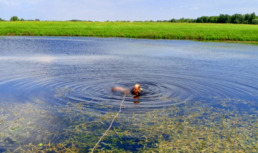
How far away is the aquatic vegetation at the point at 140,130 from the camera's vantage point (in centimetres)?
816

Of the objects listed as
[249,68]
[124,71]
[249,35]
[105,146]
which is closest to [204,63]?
[249,68]

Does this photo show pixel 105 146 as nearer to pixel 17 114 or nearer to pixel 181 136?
pixel 181 136

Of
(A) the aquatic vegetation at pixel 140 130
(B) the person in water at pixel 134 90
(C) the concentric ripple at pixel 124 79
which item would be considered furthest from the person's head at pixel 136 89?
(A) the aquatic vegetation at pixel 140 130

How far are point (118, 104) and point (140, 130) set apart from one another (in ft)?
9.45

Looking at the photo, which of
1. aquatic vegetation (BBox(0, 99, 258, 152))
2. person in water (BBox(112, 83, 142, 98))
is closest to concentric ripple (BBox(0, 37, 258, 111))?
person in water (BBox(112, 83, 142, 98))

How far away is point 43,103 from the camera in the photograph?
11758 millimetres

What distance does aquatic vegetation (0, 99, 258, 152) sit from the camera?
8.16 metres

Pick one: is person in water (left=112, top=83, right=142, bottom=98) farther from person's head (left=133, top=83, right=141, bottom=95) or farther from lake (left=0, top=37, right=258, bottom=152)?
lake (left=0, top=37, right=258, bottom=152)

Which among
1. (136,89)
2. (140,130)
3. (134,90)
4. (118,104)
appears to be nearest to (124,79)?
(134,90)

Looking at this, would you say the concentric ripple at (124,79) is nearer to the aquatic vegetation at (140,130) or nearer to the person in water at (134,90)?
the person in water at (134,90)

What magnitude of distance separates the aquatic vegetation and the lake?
3 cm

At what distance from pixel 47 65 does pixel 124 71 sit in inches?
231

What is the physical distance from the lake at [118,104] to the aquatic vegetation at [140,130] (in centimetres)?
A: 3

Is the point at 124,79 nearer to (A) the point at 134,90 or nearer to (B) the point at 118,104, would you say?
(A) the point at 134,90
